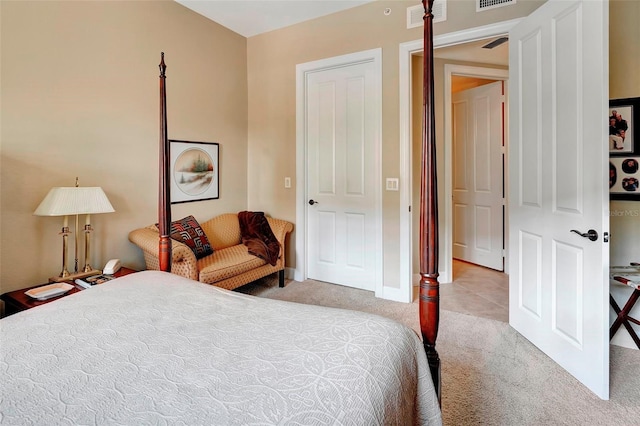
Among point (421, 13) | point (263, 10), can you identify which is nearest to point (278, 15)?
point (263, 10)

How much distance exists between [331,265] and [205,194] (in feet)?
5.15

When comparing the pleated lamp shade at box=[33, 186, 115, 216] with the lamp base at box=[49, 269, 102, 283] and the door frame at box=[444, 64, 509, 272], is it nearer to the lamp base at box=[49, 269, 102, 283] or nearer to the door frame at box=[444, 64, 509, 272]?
the lamp base at box=[49, 269, 102, 283]

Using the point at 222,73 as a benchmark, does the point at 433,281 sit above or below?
below

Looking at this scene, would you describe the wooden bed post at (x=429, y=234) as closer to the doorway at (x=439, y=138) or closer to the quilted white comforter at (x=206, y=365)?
the quilted white comforter at (x=206, y=365)

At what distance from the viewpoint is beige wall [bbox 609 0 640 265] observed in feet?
7.22

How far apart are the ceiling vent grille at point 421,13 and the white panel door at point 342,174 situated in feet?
1.64

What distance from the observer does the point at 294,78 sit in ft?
12.4

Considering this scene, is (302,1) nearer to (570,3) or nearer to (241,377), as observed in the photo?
(570,3)

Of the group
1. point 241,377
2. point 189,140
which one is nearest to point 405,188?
point 189,140

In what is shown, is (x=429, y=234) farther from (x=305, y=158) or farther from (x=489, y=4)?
(x=305, y=158)

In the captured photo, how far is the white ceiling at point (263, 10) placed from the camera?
3.26 m

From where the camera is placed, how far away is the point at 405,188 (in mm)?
3168

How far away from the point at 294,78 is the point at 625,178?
3050 mm

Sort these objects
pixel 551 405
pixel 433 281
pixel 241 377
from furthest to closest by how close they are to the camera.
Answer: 1. pixel 551 405
2. pixel 433 281
3. pixel 241 377
